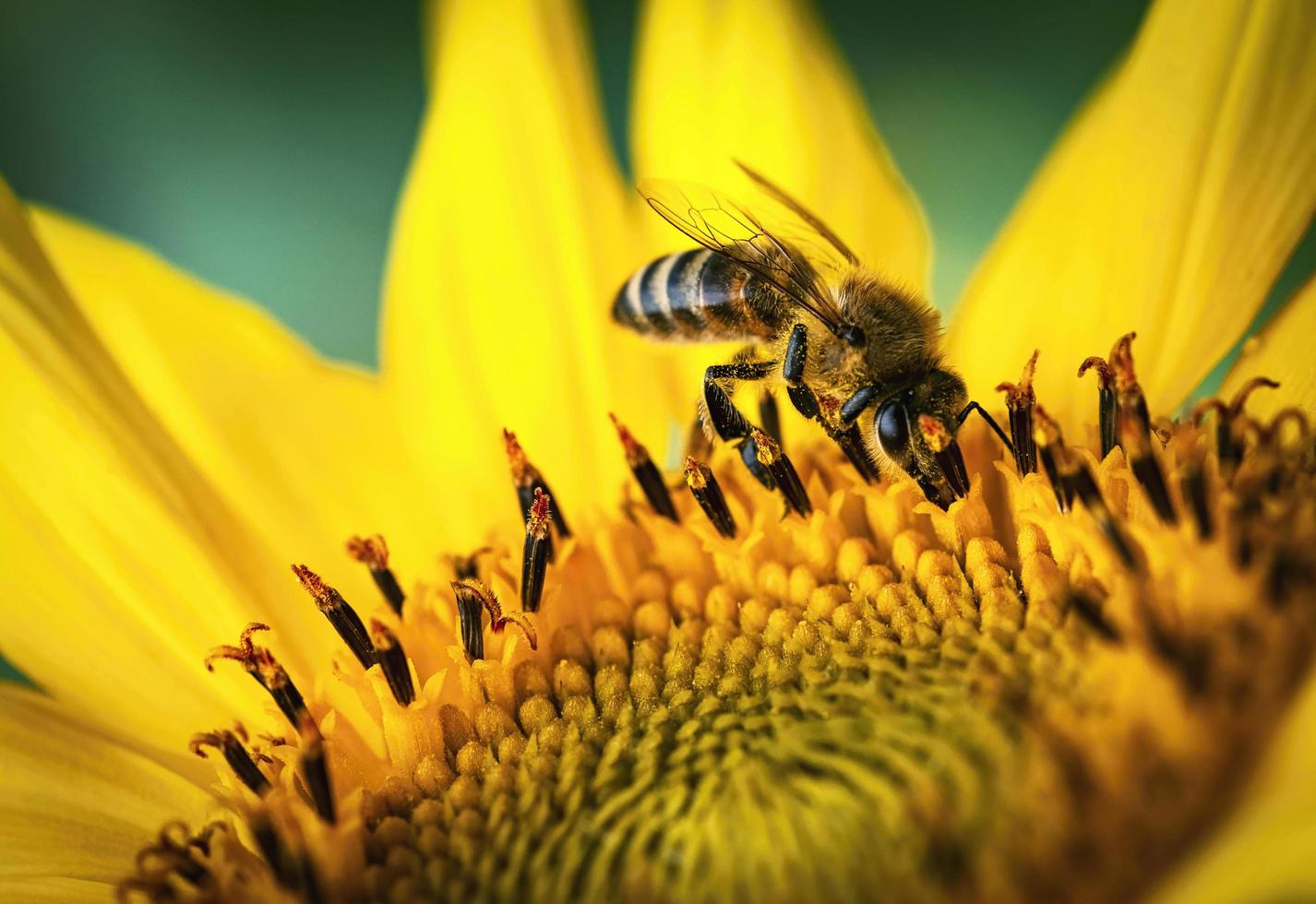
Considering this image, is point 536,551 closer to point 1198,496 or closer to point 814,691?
point 814,691

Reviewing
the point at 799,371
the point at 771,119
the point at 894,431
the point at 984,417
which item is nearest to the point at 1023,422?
the point at 984,417

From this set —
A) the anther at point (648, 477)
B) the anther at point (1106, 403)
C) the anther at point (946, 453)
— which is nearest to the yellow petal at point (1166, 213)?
the anther at point (1106, 403)

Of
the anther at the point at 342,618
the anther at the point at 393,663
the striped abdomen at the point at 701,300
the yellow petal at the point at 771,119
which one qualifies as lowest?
the anther at the point at 393,663

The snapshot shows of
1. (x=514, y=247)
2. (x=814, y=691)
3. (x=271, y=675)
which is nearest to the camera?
(x=814, y=691)

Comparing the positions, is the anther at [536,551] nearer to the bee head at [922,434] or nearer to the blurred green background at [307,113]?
the bee head at [922,434]

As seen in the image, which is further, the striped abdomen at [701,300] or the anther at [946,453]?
the striped abdomen at [701,300]

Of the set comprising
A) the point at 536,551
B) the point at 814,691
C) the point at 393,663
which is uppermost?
the point at 536,551

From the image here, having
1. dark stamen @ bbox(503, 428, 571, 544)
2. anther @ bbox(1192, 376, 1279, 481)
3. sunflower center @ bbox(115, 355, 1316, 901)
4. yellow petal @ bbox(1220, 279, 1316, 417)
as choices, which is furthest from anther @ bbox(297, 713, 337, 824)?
yellow petal @ bbox(1220, 279, 1316, 417)
